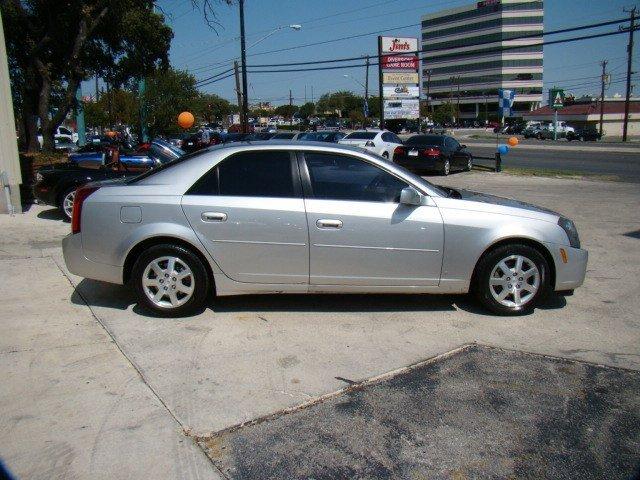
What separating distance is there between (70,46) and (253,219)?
2419 cm

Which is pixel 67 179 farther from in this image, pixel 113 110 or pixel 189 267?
pixel 113 110

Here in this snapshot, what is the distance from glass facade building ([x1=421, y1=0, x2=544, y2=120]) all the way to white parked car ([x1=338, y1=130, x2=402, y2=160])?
4296 inches

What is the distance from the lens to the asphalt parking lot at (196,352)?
3.28m

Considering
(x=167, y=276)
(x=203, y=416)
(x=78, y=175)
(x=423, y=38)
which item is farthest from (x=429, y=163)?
(x=423, y=38)

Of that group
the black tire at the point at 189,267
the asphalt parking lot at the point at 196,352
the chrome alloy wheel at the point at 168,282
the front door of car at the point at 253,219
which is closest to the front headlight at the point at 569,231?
the asphalt parking lot at the point at 196,352

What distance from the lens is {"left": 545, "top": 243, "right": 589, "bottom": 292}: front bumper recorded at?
17.3 feet

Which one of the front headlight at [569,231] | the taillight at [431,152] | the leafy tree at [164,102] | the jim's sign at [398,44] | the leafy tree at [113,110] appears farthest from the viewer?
the jim's sign at [398,44]

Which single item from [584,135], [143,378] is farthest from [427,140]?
[584,135]

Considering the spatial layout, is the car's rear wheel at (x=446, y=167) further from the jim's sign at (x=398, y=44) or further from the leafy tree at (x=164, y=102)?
the jim's sign at (x=398, y=44)

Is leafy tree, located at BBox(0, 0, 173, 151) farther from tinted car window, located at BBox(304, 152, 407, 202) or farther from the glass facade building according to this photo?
the glass facade building

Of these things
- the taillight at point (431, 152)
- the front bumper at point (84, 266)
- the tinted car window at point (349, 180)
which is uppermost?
the tinted car window at point (349, 180)

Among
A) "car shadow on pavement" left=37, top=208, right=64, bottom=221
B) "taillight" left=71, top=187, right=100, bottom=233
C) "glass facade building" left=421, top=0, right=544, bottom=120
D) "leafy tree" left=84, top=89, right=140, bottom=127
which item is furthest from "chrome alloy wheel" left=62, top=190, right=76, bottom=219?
"glass facade building" left=421, top=0, right=544, bottom=120

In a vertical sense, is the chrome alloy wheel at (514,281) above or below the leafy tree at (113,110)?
below

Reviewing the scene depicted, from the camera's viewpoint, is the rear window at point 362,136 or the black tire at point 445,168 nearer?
the black tire at point 445,168
